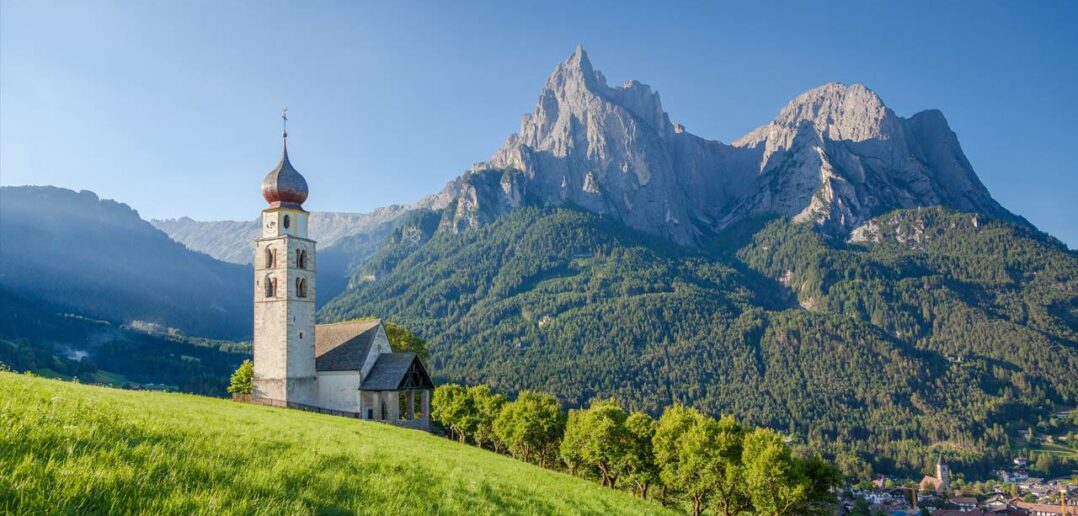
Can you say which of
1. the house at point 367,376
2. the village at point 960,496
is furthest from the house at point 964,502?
the house at point 367,376

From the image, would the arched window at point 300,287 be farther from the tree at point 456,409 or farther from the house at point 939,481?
the house at point 939,481

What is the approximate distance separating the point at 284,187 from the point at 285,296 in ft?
33.9

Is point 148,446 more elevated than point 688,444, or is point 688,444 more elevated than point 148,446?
point 148,446

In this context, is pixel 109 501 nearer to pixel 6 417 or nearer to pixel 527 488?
pixel 6 417

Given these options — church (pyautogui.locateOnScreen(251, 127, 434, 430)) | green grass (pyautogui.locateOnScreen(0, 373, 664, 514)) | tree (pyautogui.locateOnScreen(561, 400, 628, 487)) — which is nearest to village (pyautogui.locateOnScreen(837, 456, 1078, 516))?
tree (pyautogui.locateOnScreen(561, 400, 628, 487))

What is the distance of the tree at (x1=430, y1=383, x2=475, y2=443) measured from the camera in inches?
2840

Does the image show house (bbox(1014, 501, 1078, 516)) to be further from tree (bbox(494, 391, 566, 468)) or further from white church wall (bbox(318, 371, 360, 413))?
white church wall (bbox(318, 371, 360, 413))

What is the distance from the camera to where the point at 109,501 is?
7.73m

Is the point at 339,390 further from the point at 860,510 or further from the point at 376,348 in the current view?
the point at 860,510

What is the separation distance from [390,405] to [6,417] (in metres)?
54.3

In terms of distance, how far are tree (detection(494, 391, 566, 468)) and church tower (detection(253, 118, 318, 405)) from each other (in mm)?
18385

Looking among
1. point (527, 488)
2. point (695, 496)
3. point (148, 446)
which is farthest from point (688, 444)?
point (148, 446)

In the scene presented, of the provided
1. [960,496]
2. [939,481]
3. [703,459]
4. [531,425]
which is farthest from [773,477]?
[939,481]

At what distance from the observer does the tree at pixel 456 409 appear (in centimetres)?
7212
